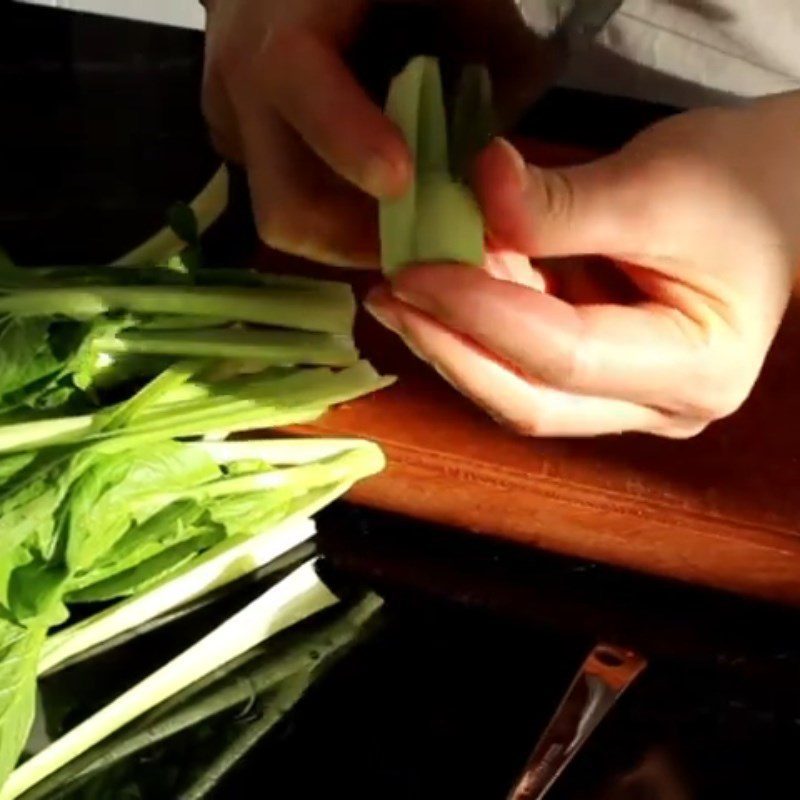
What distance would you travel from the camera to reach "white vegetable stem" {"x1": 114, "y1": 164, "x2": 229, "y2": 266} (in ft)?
3.16

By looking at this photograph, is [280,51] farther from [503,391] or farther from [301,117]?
[503,391]

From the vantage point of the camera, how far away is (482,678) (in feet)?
2.72

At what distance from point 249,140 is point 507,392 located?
24cm

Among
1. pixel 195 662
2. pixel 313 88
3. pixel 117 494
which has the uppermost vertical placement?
pixel 313 88

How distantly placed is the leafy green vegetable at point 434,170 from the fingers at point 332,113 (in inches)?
0.6

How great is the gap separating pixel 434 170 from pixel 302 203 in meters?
0.11

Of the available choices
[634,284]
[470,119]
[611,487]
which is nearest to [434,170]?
[470,119]

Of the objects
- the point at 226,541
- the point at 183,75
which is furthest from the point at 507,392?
the point at 183,75

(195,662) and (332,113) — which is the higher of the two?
(332,113)

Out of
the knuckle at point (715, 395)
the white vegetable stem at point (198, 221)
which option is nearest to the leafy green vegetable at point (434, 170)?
the knuckle at point (715, 395)

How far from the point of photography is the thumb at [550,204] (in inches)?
26.6

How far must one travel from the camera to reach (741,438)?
35.9 inches

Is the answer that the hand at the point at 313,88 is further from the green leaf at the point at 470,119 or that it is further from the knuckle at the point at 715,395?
the knuckle at the point at 715,395

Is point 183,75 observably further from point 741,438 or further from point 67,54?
point 741,438
